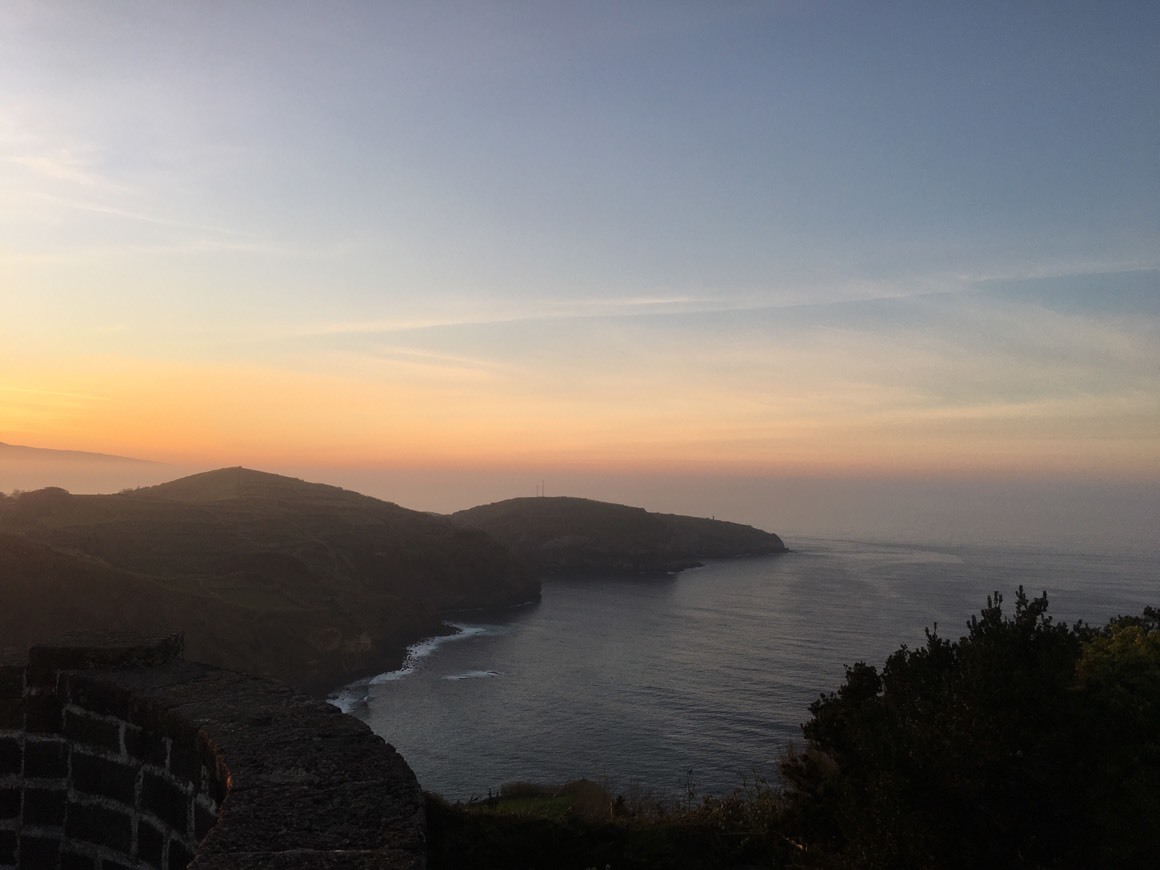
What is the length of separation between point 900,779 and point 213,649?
232 ft

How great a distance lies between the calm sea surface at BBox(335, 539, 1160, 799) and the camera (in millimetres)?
57625

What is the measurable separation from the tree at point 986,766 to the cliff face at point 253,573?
32.7 m

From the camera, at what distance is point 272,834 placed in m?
3.07

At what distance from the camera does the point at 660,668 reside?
283 feet

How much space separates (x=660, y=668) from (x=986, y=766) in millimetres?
75225

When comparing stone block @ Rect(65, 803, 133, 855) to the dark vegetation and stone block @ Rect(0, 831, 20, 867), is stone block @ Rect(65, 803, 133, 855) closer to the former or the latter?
stone block @ Rect(0, 831, 20, 867)

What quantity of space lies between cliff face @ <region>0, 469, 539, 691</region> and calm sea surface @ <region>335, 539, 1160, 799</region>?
654 centimetres

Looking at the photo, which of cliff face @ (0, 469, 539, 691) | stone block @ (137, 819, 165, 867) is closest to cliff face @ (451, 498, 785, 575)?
cliff face @ (0, 469, 539, 691)

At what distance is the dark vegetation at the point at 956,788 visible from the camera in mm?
11969

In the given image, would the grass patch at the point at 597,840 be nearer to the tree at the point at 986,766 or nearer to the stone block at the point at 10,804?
the tree at the point at 986,766

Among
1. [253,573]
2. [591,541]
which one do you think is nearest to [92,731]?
[253,573]

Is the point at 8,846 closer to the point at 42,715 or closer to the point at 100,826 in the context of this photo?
the point at 100,826

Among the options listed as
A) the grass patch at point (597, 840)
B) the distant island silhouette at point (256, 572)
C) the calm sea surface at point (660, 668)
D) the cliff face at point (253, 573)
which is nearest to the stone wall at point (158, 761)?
the grass patch at point (597, 840)

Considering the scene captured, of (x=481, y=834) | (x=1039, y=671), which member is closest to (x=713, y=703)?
(x=1039, y=671)
